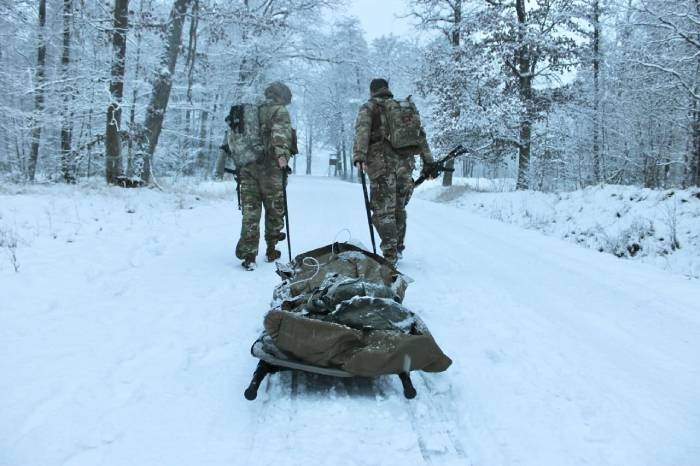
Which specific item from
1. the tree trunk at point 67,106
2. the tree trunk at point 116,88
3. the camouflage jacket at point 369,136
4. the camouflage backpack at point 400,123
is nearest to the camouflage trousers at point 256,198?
the camouflage jacket at point 369,136

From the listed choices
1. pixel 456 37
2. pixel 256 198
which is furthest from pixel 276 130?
pixel 456 37

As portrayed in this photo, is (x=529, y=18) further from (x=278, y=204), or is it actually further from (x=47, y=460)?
(x=47, y=460)

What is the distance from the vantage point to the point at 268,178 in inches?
241

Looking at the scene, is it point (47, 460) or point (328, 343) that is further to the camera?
point (328, 343)

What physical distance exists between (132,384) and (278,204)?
3.64 meters

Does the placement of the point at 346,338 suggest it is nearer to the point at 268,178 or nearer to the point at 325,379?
the point at 325,379

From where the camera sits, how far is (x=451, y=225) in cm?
1019

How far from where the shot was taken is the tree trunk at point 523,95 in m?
14.3

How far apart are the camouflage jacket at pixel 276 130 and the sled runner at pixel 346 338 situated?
2.95 meters

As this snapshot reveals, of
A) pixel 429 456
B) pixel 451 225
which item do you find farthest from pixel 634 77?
pixel 429 456

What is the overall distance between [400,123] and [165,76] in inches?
322

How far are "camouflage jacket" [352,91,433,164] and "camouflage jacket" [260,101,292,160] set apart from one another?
2.88 feet

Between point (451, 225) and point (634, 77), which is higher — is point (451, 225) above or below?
below

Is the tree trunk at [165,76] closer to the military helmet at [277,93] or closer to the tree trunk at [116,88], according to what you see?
the tree trunk at [116,88]
